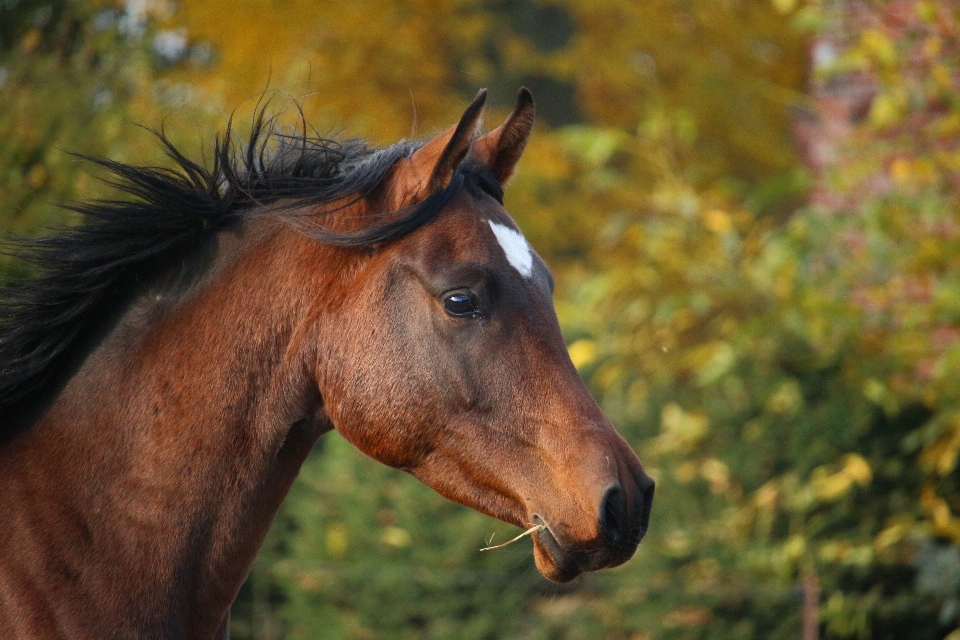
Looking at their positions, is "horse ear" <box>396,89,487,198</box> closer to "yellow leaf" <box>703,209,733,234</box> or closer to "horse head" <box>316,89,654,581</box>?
"horse head" <box>316,89,654,581</box>

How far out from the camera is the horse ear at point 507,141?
2.44m

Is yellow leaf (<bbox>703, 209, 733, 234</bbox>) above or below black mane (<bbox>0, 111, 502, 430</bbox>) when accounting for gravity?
below

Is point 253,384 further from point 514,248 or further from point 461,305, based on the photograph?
point 514,248

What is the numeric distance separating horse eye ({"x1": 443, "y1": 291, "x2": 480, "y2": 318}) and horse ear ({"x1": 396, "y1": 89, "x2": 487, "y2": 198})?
0.28 metres

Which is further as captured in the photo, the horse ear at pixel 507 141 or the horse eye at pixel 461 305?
the horse ear at pixel 507 141

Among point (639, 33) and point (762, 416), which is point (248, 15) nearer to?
point (639, 33)

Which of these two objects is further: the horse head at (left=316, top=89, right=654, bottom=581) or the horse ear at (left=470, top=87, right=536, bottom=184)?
the horse ear at (left=470, top=87, right=536, bottom=184)

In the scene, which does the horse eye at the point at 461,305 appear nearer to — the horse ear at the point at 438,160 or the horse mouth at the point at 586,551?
the horse ear at the point at 438,160

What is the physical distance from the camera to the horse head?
85.2 inches

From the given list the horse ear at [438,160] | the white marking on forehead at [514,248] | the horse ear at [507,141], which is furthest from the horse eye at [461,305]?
the horse ear at [507,141]

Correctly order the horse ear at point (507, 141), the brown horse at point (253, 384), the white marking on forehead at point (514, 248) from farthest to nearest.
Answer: the horse ear at point (507, 141), the white marking on forehead at point (514, 248), the brown horse at point (253, 384)

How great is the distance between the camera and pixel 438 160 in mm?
2297

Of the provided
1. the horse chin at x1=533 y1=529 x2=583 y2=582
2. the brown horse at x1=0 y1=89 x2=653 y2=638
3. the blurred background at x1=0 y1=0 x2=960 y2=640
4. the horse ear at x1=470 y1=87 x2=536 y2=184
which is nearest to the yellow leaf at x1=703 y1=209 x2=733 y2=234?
the blurred background at x1=0 y1=0 x2=960 y2=640

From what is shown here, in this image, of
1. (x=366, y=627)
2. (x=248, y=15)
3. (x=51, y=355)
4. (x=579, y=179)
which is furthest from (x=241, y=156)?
(x=579, y=179)
